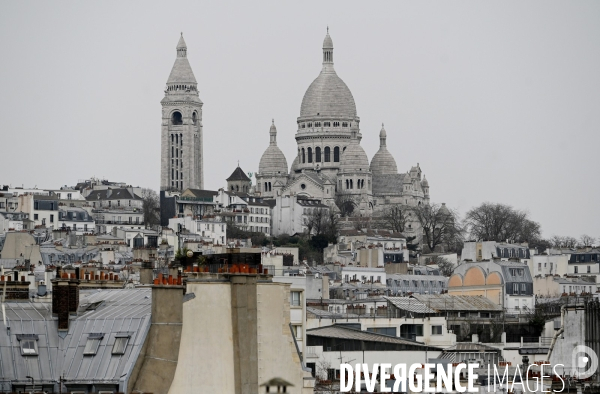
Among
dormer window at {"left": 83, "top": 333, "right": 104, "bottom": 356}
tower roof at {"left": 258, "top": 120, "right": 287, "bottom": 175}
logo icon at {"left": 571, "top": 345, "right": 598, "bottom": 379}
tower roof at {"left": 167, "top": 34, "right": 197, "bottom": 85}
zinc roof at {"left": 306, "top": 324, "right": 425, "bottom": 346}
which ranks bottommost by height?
logo icon at {"left": 571, "top": 345, "right": 598, "bottom": 379}

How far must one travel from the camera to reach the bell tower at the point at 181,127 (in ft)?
638

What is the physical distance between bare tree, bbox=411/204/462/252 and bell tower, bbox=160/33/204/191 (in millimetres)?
28873

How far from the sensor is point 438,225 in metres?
170

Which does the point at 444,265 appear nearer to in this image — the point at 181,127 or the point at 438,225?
the point at 438,225

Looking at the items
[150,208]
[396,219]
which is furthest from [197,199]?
[396,219]

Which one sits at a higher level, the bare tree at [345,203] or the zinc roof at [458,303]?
the bare tree at [345,203]

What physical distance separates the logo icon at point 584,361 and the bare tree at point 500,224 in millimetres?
105335

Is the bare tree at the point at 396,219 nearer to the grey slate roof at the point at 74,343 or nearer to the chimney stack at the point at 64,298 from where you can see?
the chimney stack at the point at 64,298

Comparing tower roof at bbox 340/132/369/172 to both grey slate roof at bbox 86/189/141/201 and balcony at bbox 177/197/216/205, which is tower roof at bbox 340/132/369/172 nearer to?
balcony at bbox 177/197/216/205

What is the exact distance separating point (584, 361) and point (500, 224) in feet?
378

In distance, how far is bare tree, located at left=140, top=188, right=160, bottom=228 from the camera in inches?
6024

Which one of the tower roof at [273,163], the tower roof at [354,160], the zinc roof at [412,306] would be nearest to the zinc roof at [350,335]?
the zinc roof at [412,306]

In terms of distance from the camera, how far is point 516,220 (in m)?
146

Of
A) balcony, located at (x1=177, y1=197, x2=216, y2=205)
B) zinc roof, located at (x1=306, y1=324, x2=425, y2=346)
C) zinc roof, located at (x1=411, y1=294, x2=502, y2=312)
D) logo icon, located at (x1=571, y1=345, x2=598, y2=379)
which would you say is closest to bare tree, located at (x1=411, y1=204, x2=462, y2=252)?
balcony, located at (x1=177, y1=197, x2=216, y2=205)
